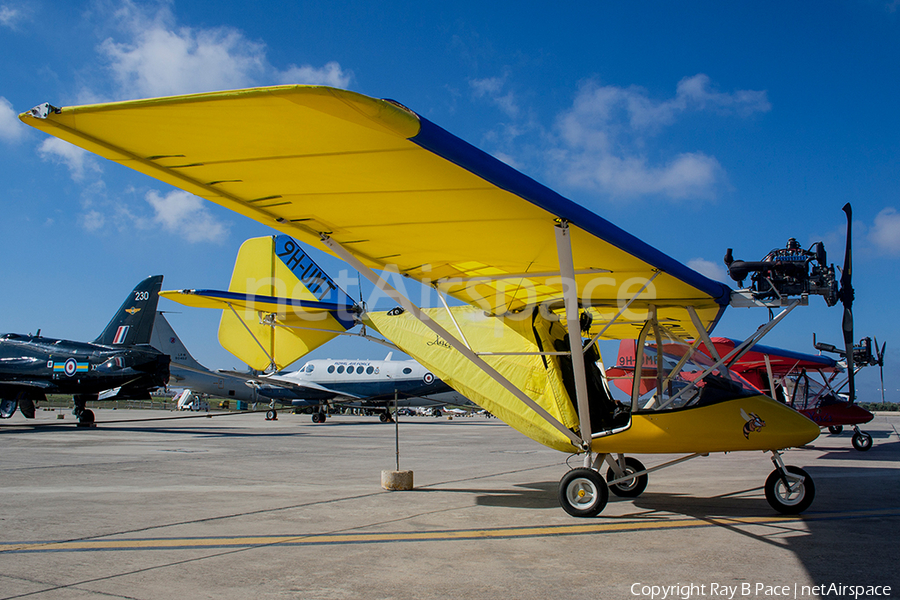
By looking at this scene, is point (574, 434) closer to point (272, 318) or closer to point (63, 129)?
point (63, 129)

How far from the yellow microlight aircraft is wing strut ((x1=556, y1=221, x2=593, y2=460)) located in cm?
2

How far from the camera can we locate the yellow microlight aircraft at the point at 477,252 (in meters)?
3.07

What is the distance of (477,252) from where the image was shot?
5.64 meters

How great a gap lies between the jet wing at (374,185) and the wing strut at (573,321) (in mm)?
166

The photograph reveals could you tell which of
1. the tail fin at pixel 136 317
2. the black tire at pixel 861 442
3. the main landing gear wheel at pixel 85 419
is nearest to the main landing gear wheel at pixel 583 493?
the black tire at pixel 861 442

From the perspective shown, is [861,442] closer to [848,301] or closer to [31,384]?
[848,301]

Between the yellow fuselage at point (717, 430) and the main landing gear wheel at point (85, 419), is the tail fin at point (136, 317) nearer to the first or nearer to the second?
the main landing gear wheel at point (85, 419)

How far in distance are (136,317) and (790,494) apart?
2081cm

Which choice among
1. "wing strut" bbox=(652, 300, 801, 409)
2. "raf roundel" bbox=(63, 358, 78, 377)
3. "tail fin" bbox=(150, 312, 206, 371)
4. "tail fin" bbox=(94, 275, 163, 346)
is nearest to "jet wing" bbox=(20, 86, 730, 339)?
"wing strut" bbox=(652, 300, 801, 409)

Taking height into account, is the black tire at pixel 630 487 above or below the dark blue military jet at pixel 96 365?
below

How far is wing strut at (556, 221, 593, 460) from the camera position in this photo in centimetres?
494

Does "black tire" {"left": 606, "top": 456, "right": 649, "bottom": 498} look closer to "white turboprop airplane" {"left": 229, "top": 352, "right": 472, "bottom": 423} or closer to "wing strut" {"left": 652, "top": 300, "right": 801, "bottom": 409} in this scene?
"wing strut" {"left": 652, "top": 300, "right": 801, "bottom": 409}

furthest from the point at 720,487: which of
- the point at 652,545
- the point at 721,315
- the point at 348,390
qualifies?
the point at 348,390

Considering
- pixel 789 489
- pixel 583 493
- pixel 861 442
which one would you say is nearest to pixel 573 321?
pixel 583 493
